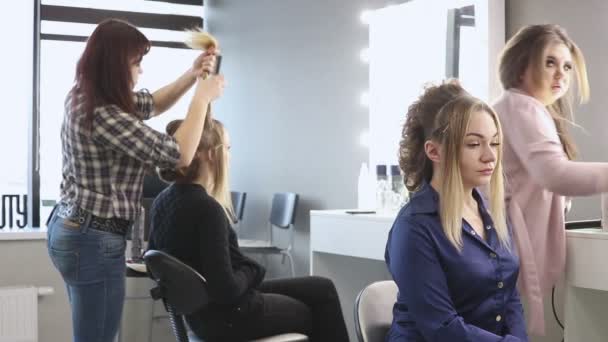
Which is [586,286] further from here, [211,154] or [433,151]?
[211,154]

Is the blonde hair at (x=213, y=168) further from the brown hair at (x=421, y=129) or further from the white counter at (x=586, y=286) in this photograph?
the white counter at (x=586, y=286)

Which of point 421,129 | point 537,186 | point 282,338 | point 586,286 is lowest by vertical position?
point 282,338

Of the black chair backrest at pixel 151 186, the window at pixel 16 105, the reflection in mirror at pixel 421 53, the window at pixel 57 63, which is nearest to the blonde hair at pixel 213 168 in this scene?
→ the reflection in mirror at pixel 421 53

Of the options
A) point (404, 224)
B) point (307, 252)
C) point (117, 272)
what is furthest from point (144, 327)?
point (404, 224)

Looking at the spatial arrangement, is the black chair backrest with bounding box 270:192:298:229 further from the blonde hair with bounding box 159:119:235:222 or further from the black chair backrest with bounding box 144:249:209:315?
the black chair backrest with bounding box 144:249:209:315

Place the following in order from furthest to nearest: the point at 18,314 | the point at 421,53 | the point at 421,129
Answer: the point at 18,314 < the point at 421,53 < the point at 421,129

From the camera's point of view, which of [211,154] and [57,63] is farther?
[57,63]

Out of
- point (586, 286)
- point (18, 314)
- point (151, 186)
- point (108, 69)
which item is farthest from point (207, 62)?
point (18, 314)

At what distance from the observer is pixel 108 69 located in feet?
5.65

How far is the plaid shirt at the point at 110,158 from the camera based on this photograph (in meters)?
1.67

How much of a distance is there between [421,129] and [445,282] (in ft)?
0.90

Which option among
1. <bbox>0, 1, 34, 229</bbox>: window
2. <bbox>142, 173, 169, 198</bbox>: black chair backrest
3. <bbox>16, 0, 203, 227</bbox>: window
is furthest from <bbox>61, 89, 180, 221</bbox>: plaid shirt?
<bbox>0, 1, 34, 229</bbox>: window

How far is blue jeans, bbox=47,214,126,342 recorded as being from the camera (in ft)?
5.49

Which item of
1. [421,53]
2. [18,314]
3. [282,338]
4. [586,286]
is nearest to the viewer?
[586,286]
